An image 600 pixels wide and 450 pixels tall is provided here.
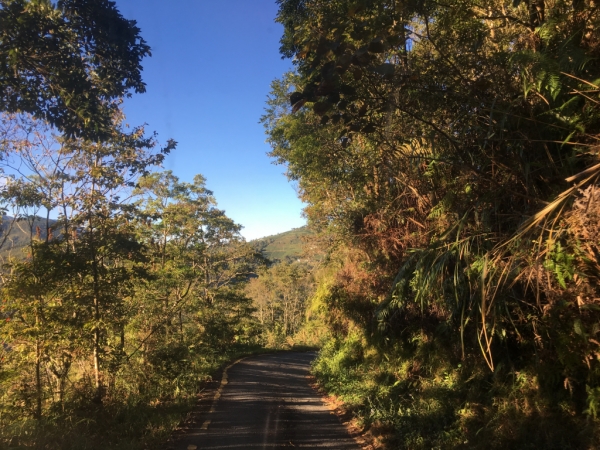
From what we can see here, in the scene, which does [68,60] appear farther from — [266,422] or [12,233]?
[266,422]

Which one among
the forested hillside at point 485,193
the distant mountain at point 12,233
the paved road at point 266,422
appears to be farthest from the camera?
the distant mountain at point 12,233

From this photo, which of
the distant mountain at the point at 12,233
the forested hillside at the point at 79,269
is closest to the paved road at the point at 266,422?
the forested hillside at the point at 79,269

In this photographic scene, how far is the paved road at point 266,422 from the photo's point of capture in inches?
283

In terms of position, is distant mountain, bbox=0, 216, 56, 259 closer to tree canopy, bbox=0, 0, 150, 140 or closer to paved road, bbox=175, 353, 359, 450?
tree canopy, bbox=0, 0, 150, 140

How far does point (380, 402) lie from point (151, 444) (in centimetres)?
471

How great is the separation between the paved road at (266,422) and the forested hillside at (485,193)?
1.01 meters

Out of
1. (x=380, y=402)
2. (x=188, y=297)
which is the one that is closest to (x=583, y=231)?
(x=380, y=402)

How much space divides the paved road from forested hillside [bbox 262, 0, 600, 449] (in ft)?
3.30

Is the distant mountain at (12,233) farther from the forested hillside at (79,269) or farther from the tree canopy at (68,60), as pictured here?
the tree canopy at (68,60)

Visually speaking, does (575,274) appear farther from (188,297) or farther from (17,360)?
(188,297)

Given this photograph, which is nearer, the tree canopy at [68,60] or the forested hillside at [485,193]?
the forested hillside at [485,193]

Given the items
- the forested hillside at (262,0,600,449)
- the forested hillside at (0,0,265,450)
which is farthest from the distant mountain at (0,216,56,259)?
the forested hillside at (262,0,600,449)

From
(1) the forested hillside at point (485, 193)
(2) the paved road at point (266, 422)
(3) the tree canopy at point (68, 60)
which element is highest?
(3) the tree canopy at point (68, 60)

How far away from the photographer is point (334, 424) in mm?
8625
